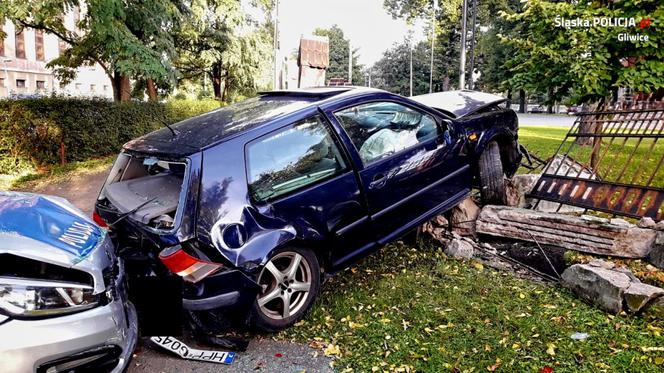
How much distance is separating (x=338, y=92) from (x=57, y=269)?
262cm

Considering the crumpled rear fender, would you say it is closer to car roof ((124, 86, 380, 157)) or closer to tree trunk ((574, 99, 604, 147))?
car roof ((124, 86, 380, 157))

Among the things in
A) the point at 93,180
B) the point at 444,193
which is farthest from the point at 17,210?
the point at 93,180

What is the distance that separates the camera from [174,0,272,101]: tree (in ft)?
68.7

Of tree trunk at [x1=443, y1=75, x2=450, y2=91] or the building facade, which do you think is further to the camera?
tree trunk at [x1=443, y1=75, x2=450, y2=91]

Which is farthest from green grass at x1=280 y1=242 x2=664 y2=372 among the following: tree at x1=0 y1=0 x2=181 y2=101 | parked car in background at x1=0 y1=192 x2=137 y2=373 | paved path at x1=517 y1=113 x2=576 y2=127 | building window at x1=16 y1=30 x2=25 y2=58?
building window at x1=16 y1=30 x2=25 y2=58

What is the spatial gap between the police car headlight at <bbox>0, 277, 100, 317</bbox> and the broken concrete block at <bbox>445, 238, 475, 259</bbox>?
10.9 feet

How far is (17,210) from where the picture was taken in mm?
2736

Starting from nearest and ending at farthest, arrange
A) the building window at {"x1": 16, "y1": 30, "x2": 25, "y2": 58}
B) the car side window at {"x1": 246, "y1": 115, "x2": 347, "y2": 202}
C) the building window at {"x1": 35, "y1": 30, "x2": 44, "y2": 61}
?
the car side window at {"x1": 246, "y1": 115, "x2": 347, "y2": 202} → the building window at {"x1": 16, "y1": 30, "x2": 25, "y2": 58} → the building window at {"x1": 35, "y1": 30, "x2": 44, "y2": 61}

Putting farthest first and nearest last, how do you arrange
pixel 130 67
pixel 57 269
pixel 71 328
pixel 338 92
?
pixel 130 67, pixel 338 92, pixel 57 269, pixel 71 328

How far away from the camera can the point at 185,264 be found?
9.41 feet

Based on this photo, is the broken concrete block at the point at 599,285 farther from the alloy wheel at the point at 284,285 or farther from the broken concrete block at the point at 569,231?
the alloy wheel at the point at 284,285

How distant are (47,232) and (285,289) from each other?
151 cm

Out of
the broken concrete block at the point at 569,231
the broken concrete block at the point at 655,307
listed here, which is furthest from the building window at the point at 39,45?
the broken concrete block at the point at 655,307

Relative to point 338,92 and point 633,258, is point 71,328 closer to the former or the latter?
point 338,92
